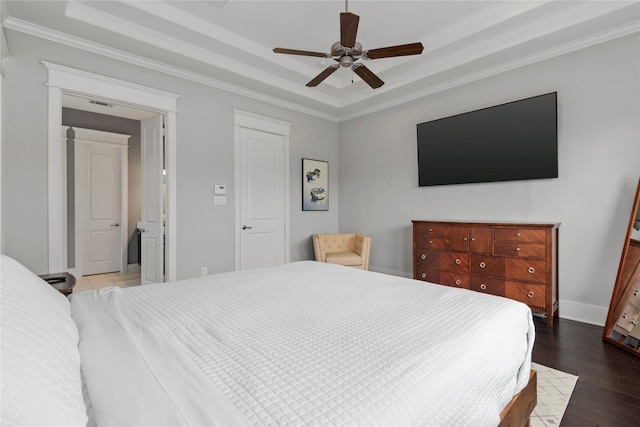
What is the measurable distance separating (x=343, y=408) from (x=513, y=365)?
3.10ft

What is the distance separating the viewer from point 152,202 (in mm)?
3750

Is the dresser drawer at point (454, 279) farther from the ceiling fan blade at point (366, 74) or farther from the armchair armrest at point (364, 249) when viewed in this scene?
the ceiling fan blade at point (366, 74)

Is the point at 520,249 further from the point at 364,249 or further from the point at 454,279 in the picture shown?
the point at 364,249

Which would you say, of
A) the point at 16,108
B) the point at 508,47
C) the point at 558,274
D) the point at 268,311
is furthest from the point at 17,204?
the point at 558,274

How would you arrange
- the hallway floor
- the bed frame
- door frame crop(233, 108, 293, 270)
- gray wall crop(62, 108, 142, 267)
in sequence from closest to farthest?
1. the bed frame
2. door frame crop(233, 108, 293, 270)
3. the hallway floor
4. gray wall crop(62, 108, 142, 267)

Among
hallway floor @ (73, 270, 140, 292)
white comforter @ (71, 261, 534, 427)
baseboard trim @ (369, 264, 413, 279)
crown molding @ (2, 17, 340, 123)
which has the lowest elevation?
hallway floor @ (73, 270, 140, 292)

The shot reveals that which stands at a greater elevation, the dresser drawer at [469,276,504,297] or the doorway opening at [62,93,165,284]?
the doorway opening at [62,93,165,284]

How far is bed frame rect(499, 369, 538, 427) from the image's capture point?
1.24 meters

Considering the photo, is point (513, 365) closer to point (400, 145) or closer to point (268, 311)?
point (268, 311)

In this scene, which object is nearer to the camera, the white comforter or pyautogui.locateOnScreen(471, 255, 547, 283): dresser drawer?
the white comforter

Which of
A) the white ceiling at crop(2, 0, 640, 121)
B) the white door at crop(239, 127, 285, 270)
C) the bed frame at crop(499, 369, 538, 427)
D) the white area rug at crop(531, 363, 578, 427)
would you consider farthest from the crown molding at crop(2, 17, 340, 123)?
the white area rug at crop(531, 363, 578, 427)

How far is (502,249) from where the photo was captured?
10.4ft

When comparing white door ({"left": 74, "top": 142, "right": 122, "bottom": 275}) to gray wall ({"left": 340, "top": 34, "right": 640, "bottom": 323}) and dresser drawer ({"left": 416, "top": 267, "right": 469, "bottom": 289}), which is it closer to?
dresser drawer ({"left": 416, "top": 267, "right": 469, "bottom": 289})

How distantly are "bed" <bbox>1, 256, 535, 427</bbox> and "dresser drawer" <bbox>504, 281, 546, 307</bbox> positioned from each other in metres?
1.79
